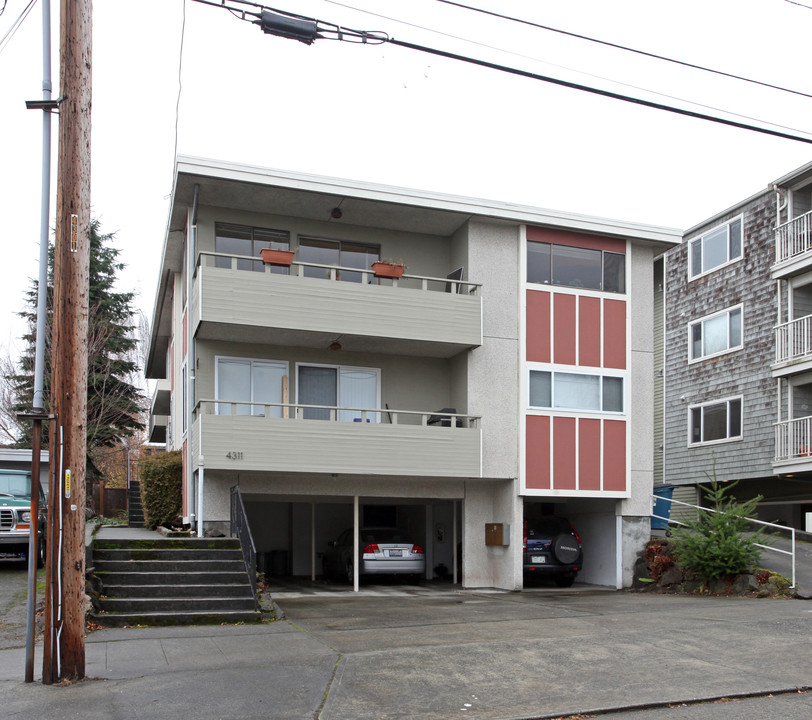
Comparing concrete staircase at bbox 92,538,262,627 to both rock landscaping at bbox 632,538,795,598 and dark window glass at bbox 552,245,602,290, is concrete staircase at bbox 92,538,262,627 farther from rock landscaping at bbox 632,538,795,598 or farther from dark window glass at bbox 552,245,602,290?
dark window glass at bbox 552,245,602,290

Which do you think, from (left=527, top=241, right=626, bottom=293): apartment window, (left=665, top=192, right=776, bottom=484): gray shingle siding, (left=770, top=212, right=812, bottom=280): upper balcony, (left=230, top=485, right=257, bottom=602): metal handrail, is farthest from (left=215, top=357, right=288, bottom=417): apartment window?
(left=770, top=212, right=812, bottom=280): upper balcony

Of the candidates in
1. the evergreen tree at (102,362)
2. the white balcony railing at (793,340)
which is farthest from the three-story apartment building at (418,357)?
the evergreen tree at (102,362)

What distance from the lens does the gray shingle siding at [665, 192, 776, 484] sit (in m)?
25.3

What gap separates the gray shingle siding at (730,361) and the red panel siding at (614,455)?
577 cm

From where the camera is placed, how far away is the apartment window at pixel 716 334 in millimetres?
26719

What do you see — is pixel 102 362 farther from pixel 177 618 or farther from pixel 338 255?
pixel 177 618

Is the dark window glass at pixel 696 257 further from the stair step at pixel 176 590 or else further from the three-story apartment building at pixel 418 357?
the stair step at pixel 176 590

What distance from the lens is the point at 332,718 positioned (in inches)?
299

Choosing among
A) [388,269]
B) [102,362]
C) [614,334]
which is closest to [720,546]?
[614,334]

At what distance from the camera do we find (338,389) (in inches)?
789

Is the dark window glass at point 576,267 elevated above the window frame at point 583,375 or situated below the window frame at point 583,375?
above

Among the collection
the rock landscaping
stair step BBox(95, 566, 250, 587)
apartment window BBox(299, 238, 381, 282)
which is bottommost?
the rock landscaping

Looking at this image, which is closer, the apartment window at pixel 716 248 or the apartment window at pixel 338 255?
the apartment window at pixel 338 255

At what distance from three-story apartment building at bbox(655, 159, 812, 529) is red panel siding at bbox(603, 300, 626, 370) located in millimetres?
6053
